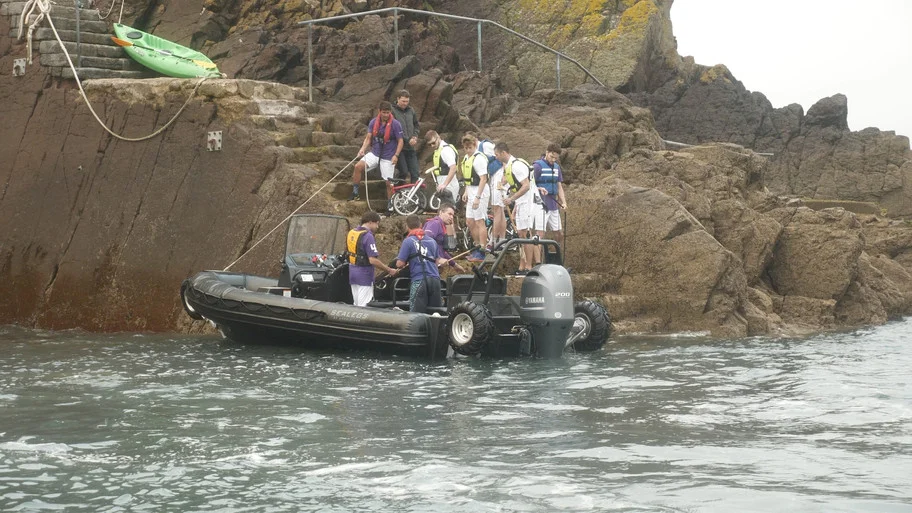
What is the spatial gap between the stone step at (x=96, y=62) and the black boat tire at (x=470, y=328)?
9.03 m

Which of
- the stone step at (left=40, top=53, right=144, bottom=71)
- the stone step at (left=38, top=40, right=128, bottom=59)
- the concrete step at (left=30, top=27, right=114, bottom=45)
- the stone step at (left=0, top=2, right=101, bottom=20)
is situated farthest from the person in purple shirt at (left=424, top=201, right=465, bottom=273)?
the stone step at (left=0, top=2, right=101, bottom=20)

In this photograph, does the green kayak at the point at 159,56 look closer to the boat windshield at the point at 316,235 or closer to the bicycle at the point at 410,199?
the bicycle at the point at 410,199

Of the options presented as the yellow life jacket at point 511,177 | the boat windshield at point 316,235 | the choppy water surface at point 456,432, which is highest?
the yellow life jacket at point 511,177

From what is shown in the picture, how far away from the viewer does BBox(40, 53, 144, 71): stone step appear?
62.2ft

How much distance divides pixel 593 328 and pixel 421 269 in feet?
6.65

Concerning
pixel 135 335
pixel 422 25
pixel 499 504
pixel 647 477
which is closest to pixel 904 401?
pixel 647 477

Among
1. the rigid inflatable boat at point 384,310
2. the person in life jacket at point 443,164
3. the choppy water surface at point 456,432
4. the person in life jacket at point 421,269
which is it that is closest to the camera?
the choppy water surface at point 456,432

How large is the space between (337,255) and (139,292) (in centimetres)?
389

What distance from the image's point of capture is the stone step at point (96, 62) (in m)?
19.0

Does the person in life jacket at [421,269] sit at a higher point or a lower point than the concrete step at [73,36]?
lower

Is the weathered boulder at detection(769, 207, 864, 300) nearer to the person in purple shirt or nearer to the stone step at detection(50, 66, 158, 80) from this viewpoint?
the person in purple shirt

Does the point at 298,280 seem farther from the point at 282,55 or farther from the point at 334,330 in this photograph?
the point at 282,55

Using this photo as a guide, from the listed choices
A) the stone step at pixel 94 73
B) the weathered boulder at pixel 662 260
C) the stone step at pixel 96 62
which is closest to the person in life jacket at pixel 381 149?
the weathered boulder at pixel 662 260

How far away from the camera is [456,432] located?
9.20 metres
